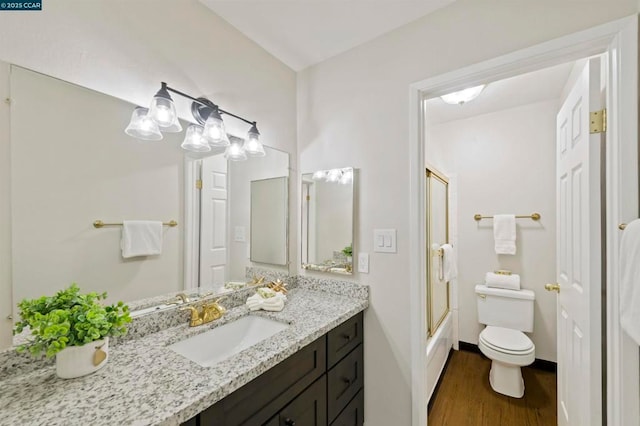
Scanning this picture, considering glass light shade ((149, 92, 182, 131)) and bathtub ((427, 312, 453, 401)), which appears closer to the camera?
glass light shade ((149, 92, 182, 131))

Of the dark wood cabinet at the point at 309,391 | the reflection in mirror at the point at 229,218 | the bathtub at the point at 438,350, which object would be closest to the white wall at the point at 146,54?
the reflection in mirror at the point at 229,218

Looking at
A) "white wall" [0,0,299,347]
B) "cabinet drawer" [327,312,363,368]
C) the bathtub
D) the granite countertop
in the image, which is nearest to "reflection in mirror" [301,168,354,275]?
"cabinet drawer" [327,312,363,368]

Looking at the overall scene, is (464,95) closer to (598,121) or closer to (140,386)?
(598,121)

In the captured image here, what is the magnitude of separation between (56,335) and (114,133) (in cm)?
74

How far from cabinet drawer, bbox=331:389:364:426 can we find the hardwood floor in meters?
0.64

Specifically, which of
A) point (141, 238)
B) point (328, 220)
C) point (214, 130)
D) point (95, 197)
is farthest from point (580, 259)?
point (95, 197)

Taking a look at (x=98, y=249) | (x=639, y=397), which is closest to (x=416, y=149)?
(x=639, y=397)

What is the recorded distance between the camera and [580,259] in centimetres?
124

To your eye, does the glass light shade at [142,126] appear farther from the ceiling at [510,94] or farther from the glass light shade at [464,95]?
the ceiling at [510,94]

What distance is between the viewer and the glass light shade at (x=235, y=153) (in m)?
1.48

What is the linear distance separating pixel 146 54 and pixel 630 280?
2066 millimetres

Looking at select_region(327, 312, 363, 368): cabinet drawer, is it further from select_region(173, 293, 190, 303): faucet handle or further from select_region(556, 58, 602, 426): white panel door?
select_region(556, 58, 602, 426): white panel door

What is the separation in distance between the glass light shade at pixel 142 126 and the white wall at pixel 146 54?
0.06 metres

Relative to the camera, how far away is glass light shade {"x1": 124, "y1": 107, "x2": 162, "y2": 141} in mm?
1087
